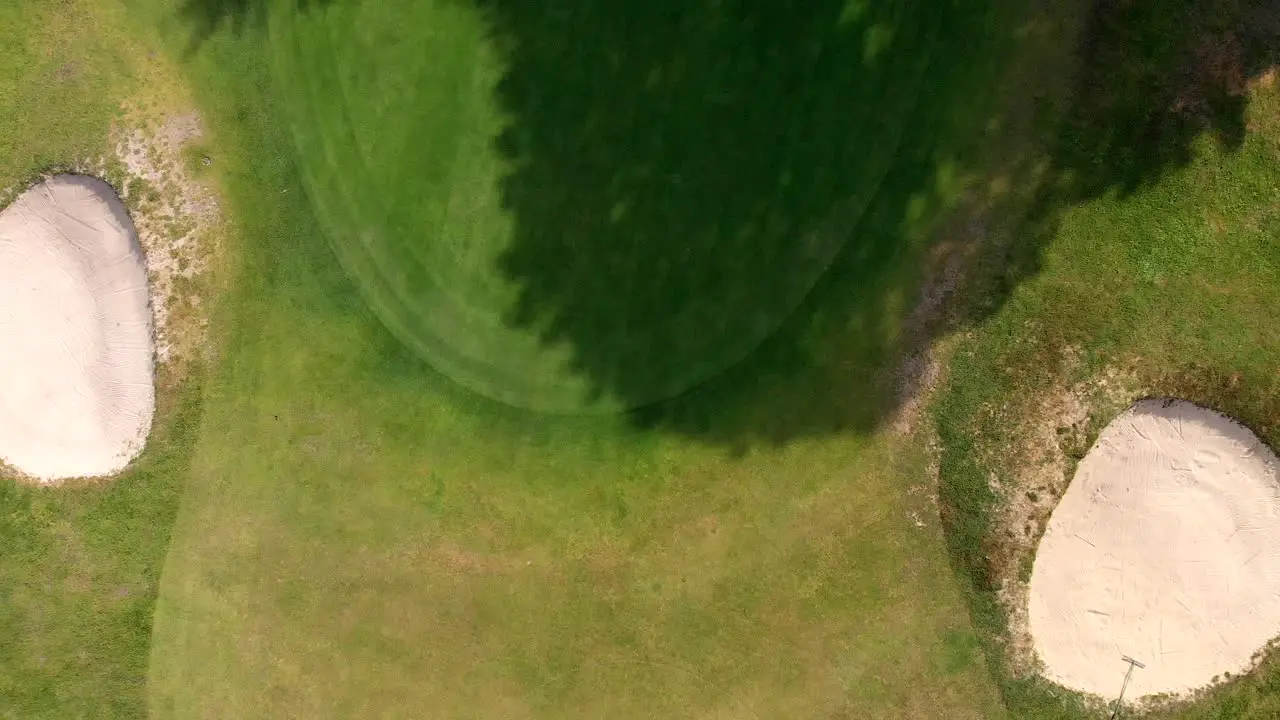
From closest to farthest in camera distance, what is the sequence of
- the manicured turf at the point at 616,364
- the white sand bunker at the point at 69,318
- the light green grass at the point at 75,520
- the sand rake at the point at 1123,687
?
the sand rake at the point at 1123,687, the manicured turf at the point at 616,364, the light green grass at the point at 75,520, the white sand bunker at the point at 69,318

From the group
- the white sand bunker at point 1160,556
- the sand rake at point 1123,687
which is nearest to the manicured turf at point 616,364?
the white sand bunker at point 1160,556

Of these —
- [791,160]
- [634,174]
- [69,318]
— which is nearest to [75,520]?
[69,318]

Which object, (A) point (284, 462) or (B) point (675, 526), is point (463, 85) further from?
(B) point (675, 526)

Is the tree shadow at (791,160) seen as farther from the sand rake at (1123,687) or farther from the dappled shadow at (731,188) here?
the sand rake at (1123,687)

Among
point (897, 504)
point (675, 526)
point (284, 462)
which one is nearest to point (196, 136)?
point (284, 462)

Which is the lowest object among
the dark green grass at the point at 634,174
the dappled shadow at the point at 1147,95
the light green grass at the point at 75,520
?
the light green grass at the point at 75,520

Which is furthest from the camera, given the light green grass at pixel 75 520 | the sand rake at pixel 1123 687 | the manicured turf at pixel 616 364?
the light green grass at pixel 75 520

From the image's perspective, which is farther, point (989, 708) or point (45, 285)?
point (45, 285)
